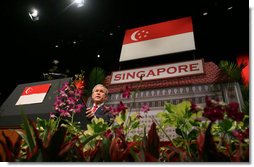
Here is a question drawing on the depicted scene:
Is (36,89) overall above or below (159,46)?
below

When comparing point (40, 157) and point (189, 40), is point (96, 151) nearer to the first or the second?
point (40, 157)

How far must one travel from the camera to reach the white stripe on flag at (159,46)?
2.22 meters

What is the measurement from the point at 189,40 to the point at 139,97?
897 mm

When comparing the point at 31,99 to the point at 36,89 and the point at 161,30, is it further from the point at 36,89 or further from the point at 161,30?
the point at 161,30

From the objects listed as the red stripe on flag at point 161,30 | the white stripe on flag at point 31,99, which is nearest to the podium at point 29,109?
the white stripe on flag at point 31,99

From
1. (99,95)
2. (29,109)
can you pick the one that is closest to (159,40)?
(99,95)

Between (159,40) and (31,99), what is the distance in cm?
165

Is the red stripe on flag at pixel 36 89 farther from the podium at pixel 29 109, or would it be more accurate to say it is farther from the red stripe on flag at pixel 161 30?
the red stripe on flag at pixel 161 30

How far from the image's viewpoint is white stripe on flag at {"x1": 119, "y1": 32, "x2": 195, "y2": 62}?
2225mm

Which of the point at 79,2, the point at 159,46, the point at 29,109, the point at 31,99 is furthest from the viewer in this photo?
the point at 79,2

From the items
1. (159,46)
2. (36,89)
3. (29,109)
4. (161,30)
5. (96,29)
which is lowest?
(29,109)

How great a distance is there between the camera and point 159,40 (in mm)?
2410

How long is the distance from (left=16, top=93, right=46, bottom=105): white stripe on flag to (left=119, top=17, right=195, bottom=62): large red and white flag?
1018 millimetres

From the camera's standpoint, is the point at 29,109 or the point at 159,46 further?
the point at 159,46
